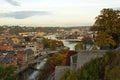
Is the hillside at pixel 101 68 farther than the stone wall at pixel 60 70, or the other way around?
the stone wall at pixel 60 70

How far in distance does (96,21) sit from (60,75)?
6.83 meters

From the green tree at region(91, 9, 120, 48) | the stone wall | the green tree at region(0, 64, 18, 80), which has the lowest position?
the green tree at region(0, 64, 18, 80)

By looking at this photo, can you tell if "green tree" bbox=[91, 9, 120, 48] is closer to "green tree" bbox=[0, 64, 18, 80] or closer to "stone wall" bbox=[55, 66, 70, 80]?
"stone wall" bbox=[55, 66, 70, 80]

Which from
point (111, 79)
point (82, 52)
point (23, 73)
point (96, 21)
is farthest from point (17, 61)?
point (111, 79)

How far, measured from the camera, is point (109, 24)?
28328 millimetres

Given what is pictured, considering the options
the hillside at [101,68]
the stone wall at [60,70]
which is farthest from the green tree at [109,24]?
the hillside at [101,68]

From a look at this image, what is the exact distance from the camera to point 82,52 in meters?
22.0

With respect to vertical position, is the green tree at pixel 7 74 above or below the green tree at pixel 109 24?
below

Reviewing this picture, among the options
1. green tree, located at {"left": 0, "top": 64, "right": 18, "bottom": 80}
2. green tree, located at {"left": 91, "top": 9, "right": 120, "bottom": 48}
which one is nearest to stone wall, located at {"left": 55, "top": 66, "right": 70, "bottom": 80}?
green tree, located at {"left": 91, "top": 9, "right": 120, "bottom": 48}

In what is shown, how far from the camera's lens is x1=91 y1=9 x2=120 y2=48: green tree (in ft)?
92.4

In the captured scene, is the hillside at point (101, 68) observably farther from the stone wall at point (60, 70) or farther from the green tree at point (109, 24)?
the green tree at point (109, 24)

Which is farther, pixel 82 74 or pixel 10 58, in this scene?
pixel 10 58

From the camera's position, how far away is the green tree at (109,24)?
92.4ft

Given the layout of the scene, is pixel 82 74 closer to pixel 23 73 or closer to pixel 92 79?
pixel 92 79
